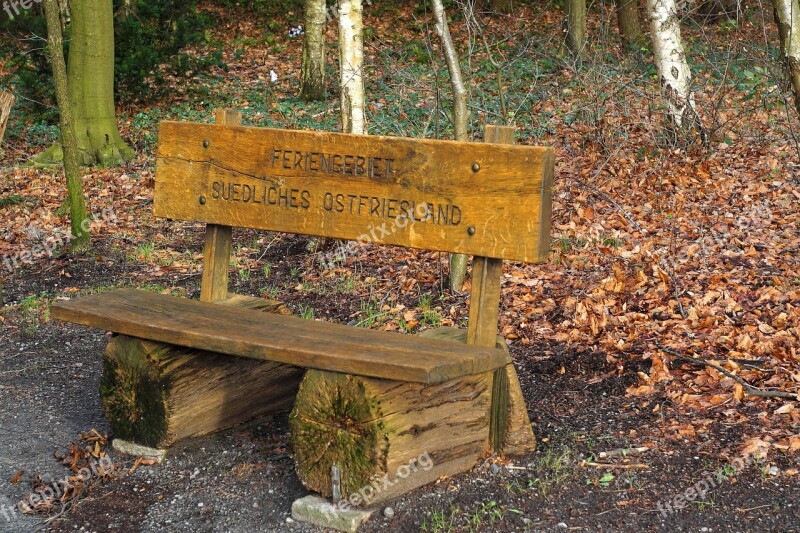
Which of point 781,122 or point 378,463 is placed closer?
point 378,463

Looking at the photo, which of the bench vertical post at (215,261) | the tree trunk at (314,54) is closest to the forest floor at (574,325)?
the bench vertical post at (215,261)

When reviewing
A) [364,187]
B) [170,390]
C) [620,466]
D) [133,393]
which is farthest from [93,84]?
[620,466]

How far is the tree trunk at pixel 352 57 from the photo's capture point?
715 cm

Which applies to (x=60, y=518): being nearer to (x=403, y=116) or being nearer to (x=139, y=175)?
(x=139, y=175)

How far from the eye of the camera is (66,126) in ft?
25.2

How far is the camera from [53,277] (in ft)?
24.5

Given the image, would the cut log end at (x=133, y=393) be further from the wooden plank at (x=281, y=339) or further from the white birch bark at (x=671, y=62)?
the white birch bark at (x=671, y=62)

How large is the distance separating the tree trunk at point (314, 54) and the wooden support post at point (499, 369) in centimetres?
980

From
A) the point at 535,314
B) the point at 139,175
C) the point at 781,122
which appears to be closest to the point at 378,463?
the point at 535,314

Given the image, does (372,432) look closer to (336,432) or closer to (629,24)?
(336,432)

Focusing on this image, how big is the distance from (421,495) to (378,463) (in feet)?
1.03

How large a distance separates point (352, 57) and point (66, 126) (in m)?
2.60

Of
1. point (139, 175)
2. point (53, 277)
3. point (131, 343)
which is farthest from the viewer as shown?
point (139, 175)

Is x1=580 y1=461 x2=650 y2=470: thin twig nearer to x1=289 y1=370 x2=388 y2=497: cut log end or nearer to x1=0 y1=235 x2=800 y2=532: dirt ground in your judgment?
x1=0 y1=235 x2=800 y2=532: dirt ground
